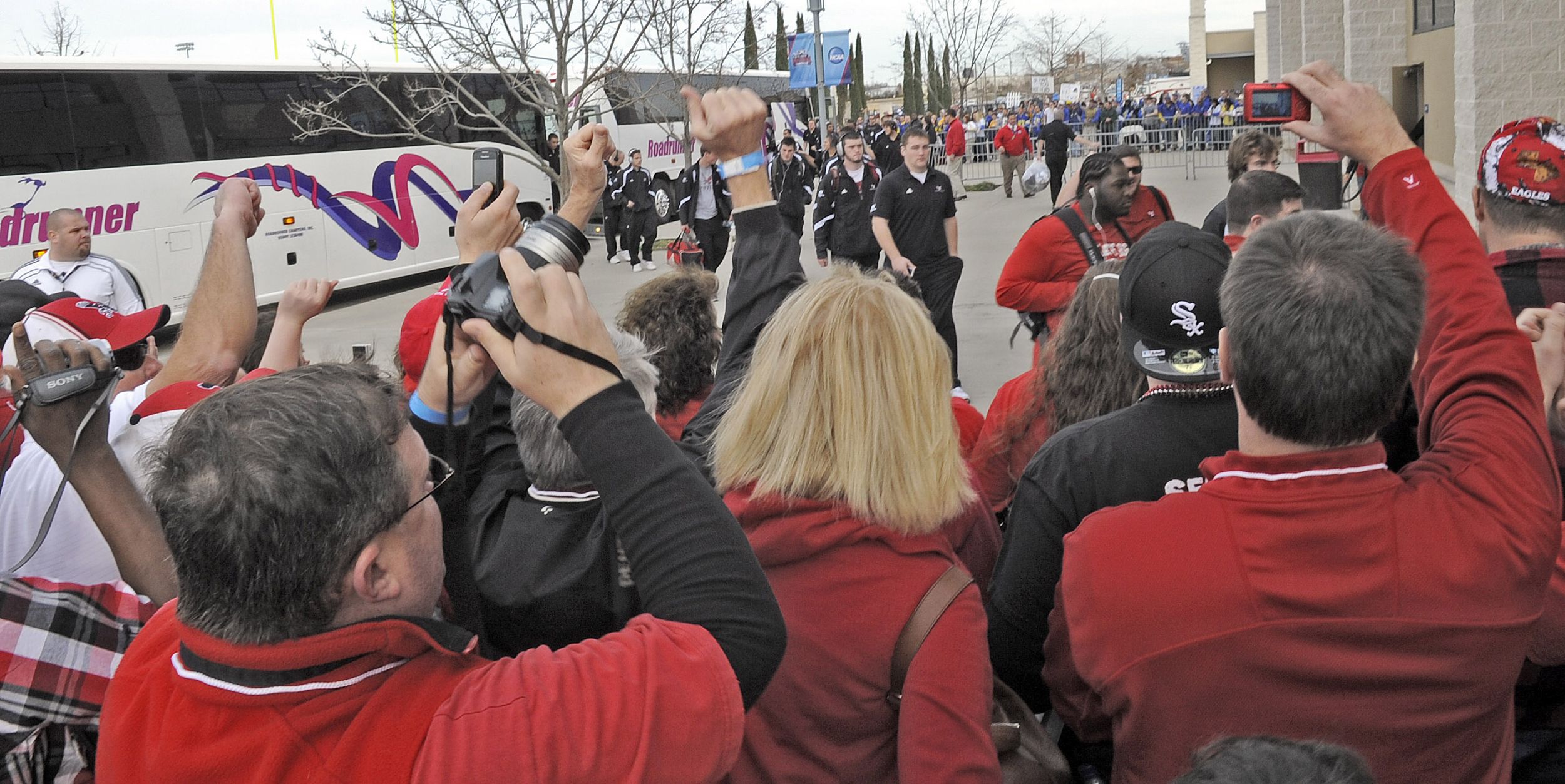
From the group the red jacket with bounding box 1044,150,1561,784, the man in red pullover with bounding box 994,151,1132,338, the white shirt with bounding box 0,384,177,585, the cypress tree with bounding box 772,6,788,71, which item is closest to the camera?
the red jacket with bounding box 1044,150,1561,784

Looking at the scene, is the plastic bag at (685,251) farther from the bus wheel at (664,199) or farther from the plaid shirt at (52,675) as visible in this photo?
the plaid shirt at (52,675)

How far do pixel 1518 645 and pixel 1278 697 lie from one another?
358mm

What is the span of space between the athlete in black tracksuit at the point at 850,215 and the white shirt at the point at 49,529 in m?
7.71

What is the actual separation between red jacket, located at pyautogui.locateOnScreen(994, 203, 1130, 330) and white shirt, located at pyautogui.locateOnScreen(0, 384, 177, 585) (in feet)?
12.7

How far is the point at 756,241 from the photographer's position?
2.54 metres

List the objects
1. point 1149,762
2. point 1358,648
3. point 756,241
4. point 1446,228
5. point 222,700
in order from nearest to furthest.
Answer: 1. point 222,700
2. point 1358,648
3. point 1149,762
4. point 1446,228
5. point 756,241

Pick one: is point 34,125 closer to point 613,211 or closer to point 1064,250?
point 613,211

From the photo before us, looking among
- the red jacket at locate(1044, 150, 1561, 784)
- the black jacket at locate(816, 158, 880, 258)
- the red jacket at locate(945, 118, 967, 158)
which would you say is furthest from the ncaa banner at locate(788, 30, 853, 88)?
the red jacket at locate(1044, 150, 1561, 784)

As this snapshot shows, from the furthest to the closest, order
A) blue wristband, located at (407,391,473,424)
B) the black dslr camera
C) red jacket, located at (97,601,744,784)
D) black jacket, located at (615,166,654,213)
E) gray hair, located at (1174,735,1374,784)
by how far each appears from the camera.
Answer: black jacket, located at (615,166,654,213), blue wristband, located at (407,391,473,424), the black dslr camera, red jacket, located at (97,601,744,784), gray hair, located at (1174,735,1374,784)

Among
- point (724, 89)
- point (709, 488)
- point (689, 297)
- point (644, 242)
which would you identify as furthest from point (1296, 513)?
point (644, 242)

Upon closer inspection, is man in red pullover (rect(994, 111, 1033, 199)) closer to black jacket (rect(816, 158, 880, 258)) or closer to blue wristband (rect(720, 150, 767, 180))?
black jacket (rect(816, 158, 880, 258))

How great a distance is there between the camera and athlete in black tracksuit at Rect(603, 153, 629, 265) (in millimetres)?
17594

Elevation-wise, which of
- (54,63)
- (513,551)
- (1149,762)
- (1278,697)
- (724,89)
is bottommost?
(1149,762)

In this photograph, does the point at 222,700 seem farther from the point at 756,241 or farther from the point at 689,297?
the point at 689,297
